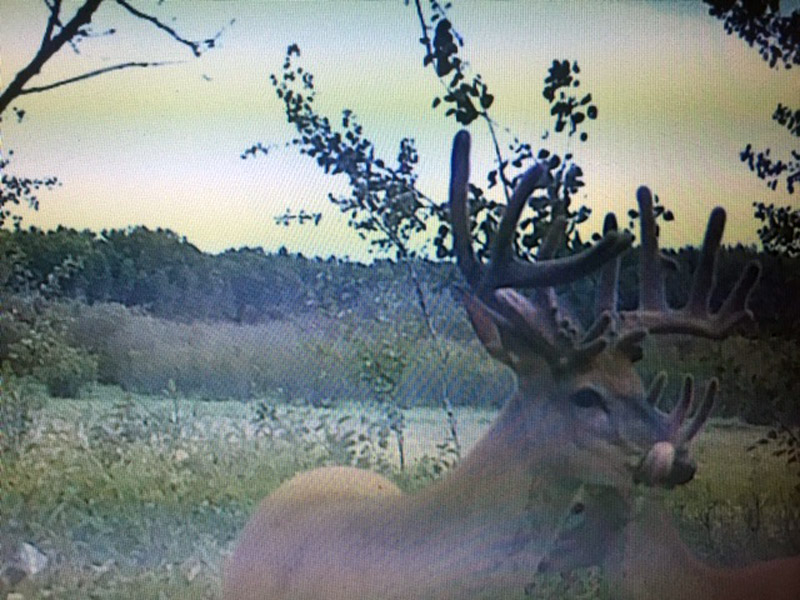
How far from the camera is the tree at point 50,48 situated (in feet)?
6.63

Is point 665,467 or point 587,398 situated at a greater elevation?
point 587,398

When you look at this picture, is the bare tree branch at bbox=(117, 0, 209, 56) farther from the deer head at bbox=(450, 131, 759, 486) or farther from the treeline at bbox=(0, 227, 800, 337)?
the deer head at bbox=(450, 131, 759, 486)

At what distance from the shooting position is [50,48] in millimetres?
2029

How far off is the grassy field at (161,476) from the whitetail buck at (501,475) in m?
0.04

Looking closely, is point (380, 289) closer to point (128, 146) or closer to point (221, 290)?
point (221, 290)

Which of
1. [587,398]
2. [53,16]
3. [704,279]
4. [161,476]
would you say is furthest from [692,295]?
[53,16]

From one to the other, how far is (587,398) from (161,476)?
29.1 inches

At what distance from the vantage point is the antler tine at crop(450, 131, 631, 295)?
76.1 inches

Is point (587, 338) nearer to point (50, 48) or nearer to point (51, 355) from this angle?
point (51, 355)

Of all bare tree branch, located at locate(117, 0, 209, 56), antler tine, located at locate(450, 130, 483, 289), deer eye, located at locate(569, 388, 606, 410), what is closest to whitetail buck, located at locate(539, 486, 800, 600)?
deer eye, located at locate(569, 388, 606, 410)

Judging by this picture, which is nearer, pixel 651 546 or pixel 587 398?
pixel 587 398

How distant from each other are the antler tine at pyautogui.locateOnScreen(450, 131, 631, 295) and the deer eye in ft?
0.61

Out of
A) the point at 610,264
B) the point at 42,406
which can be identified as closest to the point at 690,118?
the point at 610,264

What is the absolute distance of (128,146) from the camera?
2.04 m
